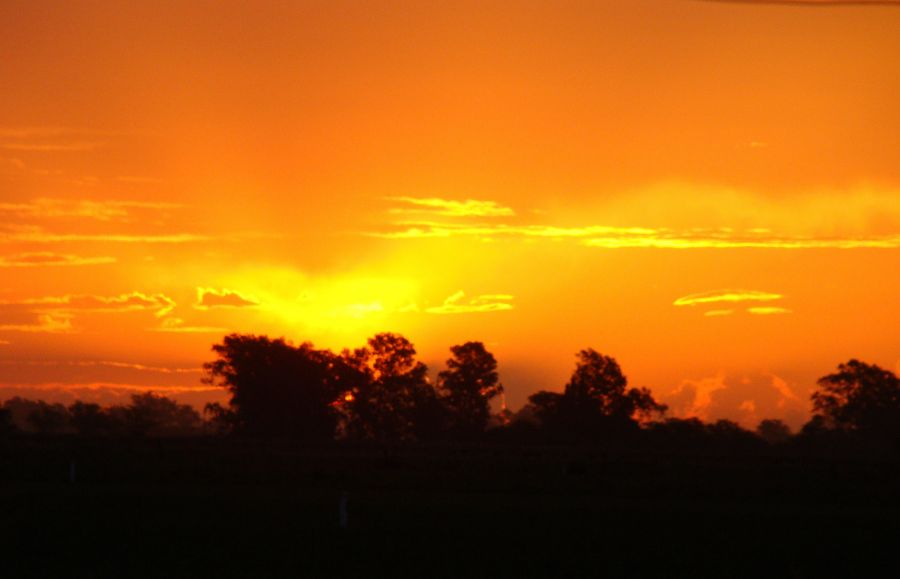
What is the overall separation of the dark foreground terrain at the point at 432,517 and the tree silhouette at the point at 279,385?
1651 inches

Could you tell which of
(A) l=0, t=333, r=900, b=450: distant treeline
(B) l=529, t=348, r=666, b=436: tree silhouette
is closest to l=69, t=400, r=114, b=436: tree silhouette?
(A) l=0, t=333, r=900, b=450: distant treeline

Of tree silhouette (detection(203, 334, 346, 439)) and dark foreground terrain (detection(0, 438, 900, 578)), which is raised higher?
tree silhouette (detection(203, 334, 346, 439))

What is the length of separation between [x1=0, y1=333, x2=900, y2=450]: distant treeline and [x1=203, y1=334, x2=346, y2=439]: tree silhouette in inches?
Answer: 4.3

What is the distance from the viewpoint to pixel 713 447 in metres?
88.9

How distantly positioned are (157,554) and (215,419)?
8169 cm

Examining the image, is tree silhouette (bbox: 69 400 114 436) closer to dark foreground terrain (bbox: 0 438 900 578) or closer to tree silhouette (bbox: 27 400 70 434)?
tree silhouette (bbox: 27 400 70 434)

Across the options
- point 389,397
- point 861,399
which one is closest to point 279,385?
point 389,397

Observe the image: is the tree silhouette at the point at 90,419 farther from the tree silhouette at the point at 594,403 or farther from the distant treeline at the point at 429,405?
the tree silhouette at the point at 594,403

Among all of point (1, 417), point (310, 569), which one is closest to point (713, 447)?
point (1, 417)

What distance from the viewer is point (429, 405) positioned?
111 metres

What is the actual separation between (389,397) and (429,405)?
518 centimetres

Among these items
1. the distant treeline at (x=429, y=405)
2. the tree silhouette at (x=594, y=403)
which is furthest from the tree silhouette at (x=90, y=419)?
the tree silhouette at (x=594, y=403)

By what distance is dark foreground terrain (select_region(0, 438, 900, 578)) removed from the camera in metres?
26.1

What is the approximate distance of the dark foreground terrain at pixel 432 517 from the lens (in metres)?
26.1
